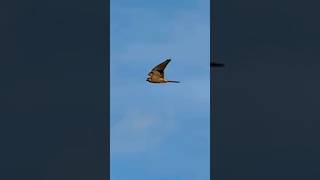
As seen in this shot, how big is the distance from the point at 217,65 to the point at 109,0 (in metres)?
12.4

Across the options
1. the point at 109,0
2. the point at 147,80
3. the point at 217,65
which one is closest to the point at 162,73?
the point at 147,80

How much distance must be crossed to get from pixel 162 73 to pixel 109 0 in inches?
351

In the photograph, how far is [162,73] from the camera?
108 ft

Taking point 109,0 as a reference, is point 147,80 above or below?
below

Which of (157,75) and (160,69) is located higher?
(160,69)

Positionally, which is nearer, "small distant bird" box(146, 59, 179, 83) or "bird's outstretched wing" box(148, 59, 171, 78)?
"bird's outstretched wing" box(148, 59, 171, 78)

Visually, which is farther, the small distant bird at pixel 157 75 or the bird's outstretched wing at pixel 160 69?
the small distant bird at pixel 157 75

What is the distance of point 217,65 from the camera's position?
30.8m

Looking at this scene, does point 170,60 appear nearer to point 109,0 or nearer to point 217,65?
point 217,65

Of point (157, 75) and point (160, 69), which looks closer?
point (160, 69)

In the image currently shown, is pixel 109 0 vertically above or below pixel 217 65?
above

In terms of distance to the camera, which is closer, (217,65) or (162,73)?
(217,65)

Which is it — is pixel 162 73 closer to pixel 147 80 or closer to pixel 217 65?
pixel 147 80

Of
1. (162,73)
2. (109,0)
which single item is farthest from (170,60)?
(109,0)
